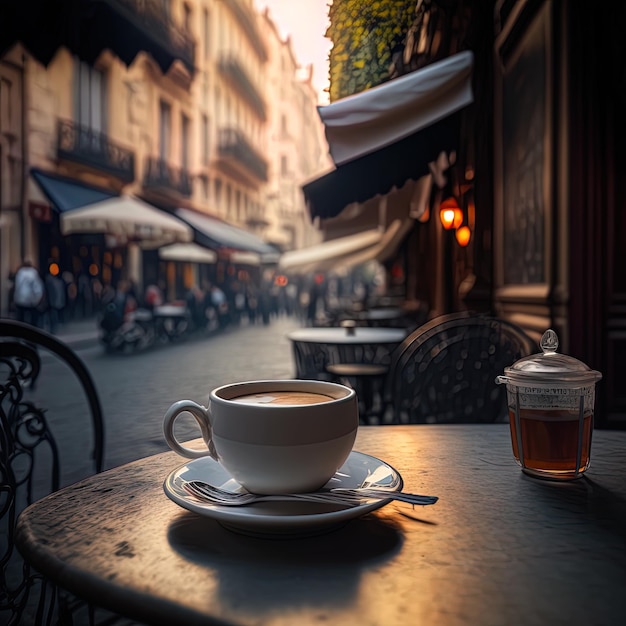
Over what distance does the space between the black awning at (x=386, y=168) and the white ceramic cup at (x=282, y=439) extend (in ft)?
9.77

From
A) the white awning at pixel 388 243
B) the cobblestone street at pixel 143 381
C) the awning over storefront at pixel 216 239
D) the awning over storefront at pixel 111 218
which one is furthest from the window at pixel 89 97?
the white awning at pixel 388 243

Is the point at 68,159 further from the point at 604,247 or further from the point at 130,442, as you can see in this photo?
the point at 604,247

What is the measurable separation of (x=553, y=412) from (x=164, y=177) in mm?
21875

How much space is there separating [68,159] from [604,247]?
595 inches

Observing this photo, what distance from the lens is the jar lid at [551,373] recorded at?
99 cm

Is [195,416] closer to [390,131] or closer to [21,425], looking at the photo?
[21,425]

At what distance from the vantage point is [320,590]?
2.19 feet

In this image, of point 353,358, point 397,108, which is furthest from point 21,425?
point 353,358

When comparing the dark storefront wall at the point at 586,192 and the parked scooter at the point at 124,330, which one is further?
the parked scooter at the point at 124,330

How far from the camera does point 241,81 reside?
31.5 metres

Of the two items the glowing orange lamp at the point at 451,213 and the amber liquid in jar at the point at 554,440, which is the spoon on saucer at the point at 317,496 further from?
the glowing orange lamp at the point at 451,213

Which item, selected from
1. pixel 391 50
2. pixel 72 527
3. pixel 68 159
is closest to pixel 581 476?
pixel 72 527

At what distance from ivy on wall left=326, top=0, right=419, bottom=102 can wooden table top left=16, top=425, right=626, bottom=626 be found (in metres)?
1.28

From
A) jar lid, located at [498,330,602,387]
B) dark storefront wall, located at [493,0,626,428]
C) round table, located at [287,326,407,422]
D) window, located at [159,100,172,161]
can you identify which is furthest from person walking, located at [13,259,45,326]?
jar lid, located at [498,330,602,387]
